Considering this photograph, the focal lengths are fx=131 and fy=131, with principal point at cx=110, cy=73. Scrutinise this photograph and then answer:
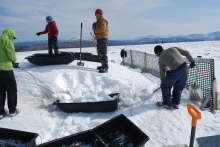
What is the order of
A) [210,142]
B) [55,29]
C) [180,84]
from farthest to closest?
[55,29], [180,84], [210,142]

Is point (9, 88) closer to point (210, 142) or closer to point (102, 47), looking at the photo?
point (102, 47)

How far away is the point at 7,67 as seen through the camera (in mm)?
2625

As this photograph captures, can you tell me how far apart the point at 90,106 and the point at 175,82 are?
6.39 feet

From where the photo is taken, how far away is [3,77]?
262cm

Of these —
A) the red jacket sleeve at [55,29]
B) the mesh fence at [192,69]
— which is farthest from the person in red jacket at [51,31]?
the mesh fence at [192,69]

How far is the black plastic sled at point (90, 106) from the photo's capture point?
9.25 feet

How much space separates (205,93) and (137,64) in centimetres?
427

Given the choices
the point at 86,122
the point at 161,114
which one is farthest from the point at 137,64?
the point at 86,122

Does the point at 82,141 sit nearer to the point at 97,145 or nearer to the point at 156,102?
the point at 97,145

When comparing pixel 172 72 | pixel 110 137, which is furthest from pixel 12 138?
pixel 172 72

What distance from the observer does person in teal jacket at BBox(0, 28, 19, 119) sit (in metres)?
2.54

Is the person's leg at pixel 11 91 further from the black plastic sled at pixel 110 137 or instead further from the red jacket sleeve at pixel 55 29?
the red jacket sleeve at pixel 55 29

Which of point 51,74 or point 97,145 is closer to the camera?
point 97,145

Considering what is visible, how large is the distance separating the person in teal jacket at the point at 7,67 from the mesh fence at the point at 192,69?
4450mm
